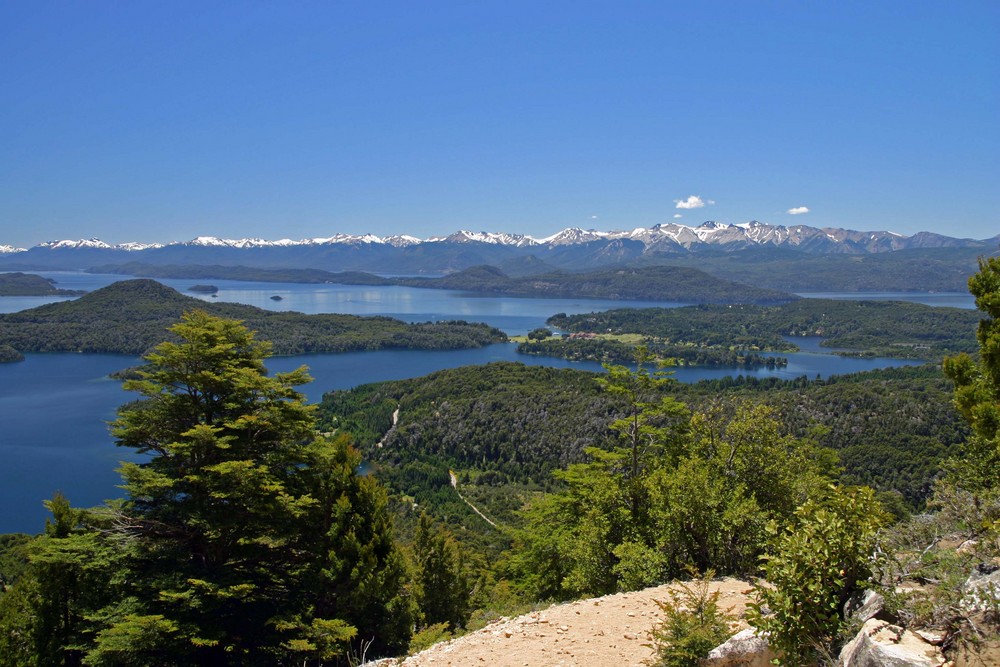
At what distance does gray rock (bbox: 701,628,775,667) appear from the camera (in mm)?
5859

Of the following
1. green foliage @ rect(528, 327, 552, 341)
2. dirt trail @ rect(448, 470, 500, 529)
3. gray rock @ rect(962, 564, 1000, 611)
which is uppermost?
gray rock @ rect(962, 564, 1000, 611)

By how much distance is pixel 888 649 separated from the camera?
4.57m

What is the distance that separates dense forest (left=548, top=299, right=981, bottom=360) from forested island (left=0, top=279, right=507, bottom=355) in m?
40.6

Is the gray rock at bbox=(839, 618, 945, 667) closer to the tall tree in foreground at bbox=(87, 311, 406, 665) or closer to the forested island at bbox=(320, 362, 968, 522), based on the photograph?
the tall tree in foreground at bbox=(87, 311, 406, 665)

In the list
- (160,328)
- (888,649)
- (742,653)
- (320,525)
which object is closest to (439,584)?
(320,525)

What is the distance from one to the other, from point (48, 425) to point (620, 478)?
7037 cm

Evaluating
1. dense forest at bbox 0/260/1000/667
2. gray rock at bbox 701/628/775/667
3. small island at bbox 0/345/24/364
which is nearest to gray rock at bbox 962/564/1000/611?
dense forest at bbox 0/260/1000/667

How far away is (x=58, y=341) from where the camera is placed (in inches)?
4392

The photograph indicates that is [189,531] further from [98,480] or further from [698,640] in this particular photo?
[98,480]

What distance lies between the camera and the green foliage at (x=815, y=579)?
5.35 meters

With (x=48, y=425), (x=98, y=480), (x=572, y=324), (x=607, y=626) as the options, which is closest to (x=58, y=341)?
(x=48, y=425)

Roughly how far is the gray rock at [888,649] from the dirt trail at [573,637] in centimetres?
239

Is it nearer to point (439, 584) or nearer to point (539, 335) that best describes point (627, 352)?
point (539, 335)

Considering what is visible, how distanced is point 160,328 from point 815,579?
13264 cm
